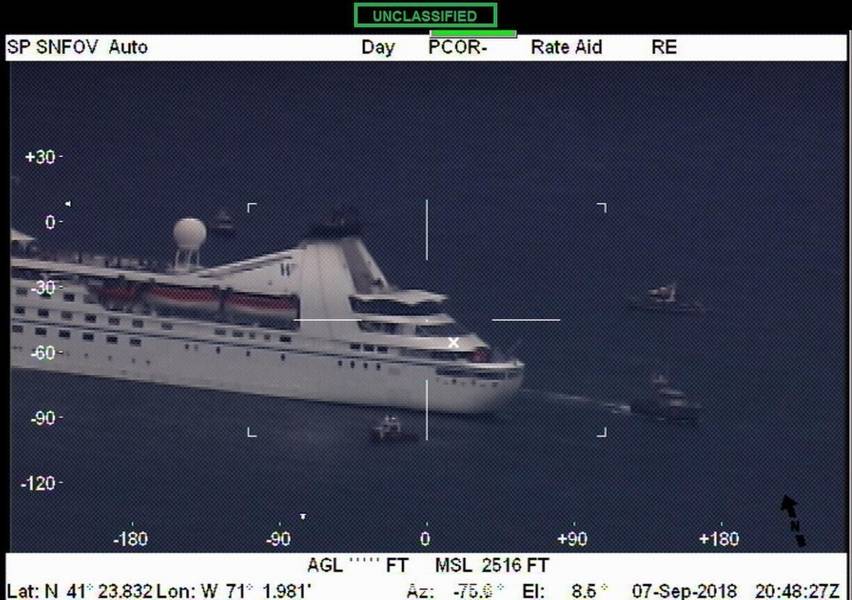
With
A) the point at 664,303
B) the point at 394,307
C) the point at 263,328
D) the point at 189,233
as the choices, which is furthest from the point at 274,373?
the point at 664,303

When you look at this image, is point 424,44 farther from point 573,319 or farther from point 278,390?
point 278,390

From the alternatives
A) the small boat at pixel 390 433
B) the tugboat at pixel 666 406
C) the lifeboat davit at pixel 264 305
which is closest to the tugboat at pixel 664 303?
the tugboat at pixel 666 406

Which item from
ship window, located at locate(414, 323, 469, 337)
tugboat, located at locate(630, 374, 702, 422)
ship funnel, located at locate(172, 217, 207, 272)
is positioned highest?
ship funnel, located at locate(172, 217, 207, 272)

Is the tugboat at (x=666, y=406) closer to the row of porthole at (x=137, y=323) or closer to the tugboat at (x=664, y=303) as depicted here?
the tugboat at (x=664, y=303)

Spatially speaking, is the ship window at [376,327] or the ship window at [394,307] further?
the ship window at [376,327]

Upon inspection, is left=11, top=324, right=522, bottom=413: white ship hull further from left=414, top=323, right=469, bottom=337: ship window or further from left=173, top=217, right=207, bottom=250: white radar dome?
left=173, top=217, right=207, bottom=250: white radar dome

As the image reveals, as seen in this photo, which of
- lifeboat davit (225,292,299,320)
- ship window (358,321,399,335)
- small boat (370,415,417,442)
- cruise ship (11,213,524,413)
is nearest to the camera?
small boat (370,415,417,442)

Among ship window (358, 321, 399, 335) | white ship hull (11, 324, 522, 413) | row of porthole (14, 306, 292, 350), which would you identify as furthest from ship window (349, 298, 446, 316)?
row of porthole (14, 306, 292, 350)
